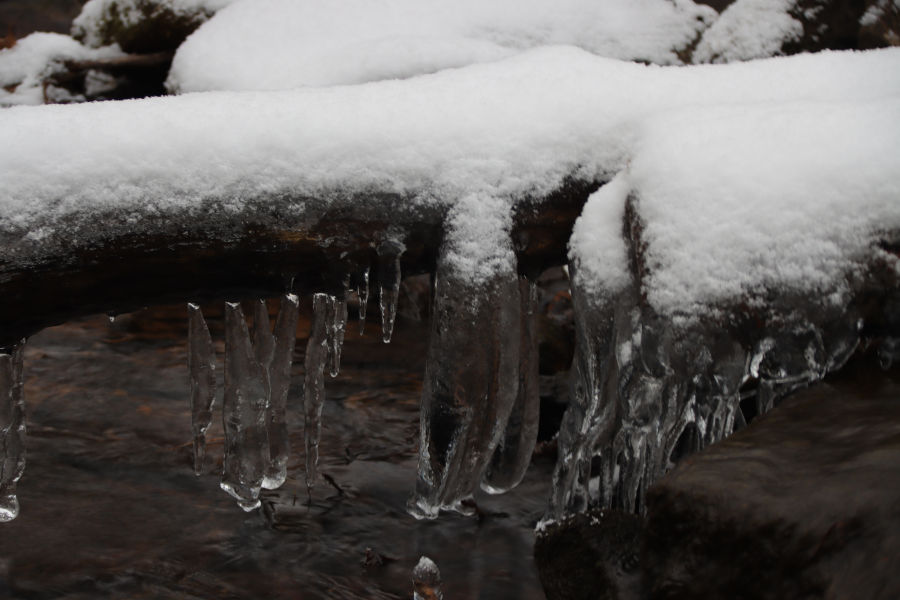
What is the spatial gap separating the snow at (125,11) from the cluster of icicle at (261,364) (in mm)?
4354

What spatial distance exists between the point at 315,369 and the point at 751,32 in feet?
13.1

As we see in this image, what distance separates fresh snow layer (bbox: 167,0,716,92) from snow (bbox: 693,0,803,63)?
9.5 inches

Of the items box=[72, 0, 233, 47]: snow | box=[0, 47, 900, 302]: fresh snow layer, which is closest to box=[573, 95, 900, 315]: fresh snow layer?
box=[0, 47, 900, 302]: fresh snow layer

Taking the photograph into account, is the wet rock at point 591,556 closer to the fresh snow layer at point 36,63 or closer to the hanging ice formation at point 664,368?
the hanging ice formation at point 664,368

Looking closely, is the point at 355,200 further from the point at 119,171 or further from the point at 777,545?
the point at 777,545

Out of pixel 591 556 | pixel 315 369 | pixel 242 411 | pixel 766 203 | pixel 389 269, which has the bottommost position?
pixel 591 556

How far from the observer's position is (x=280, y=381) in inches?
106

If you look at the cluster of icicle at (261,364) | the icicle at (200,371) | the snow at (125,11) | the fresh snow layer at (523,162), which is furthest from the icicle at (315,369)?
the snow at (125,11)

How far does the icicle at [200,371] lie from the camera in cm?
250

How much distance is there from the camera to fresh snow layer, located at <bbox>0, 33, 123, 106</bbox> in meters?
6.80

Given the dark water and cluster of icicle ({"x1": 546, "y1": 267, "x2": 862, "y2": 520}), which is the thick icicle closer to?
cluster of icicle ({"x1": 546, "y1": 267, "x2": 862, "y2": 520})

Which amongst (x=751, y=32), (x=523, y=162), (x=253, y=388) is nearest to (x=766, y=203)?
(x=523, y=162)

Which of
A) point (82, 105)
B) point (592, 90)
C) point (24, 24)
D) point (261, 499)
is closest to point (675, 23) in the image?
point (592, 90)

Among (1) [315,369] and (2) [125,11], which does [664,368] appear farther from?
(2) [125,11]
